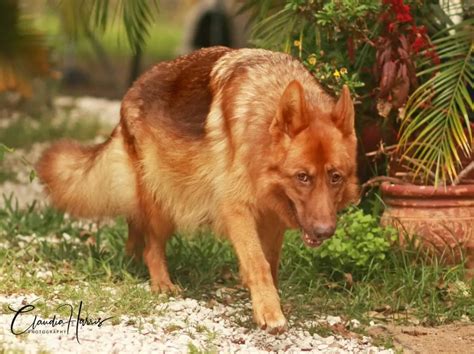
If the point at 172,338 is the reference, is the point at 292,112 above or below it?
above

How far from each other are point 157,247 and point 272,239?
888mm

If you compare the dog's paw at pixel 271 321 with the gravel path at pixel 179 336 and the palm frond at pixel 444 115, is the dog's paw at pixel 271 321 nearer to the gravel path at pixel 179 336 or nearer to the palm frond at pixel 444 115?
the gravel path at pixel 179 336

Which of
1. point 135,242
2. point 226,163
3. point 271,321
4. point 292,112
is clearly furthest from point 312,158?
point 135,242

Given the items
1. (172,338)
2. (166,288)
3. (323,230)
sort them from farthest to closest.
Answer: (166,288), (172,338), (323,230)

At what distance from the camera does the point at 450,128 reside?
660 centimetres

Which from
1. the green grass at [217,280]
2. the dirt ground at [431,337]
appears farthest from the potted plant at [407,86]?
the dirt ground at [431,337]

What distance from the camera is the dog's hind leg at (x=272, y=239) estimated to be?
5.83 meters

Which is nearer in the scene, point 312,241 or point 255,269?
point 312,241

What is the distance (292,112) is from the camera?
5273mm

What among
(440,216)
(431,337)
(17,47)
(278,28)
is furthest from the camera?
(17,47)

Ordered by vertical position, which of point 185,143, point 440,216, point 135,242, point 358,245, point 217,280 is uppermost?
point 185,143

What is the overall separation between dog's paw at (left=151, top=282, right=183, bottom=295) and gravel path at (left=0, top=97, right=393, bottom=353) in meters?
0.19

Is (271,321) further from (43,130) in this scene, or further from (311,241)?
(43,130)

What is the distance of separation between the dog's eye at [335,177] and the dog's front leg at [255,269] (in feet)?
1.85
